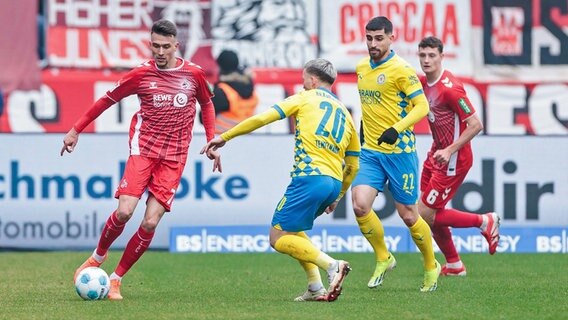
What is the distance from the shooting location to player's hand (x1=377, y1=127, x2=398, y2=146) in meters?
10.8

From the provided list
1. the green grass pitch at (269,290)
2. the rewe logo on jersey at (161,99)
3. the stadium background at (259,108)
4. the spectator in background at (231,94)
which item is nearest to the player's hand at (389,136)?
the green grass pitch at (269,290)

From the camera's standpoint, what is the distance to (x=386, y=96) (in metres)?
11.6

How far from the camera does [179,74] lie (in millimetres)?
11203

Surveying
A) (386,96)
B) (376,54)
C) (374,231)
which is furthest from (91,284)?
(376,54)

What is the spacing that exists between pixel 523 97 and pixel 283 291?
8.47 m

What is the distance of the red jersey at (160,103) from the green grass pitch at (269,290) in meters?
1.29

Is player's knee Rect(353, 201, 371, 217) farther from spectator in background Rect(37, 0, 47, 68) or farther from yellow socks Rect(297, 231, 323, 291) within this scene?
spectator in background Rect(37, 0, 47, 68)

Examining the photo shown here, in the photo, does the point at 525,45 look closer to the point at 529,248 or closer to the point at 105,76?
the point at 529,248

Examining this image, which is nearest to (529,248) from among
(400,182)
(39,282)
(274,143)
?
(274,143)

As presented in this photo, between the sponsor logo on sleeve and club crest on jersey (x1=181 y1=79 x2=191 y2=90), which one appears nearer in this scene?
club crest on jersey (x1=181 y1=79 x2=191 y2=90)

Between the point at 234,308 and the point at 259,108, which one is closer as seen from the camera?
the point at 234,308

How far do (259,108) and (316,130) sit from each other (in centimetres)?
871

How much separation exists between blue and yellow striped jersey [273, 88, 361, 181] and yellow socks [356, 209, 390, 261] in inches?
58.0

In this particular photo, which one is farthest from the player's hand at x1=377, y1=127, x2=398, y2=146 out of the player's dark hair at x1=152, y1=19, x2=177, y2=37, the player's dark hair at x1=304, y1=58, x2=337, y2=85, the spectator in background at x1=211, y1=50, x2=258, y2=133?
the spectator in background at x1=211, y1=50, x2=258, y2=133
